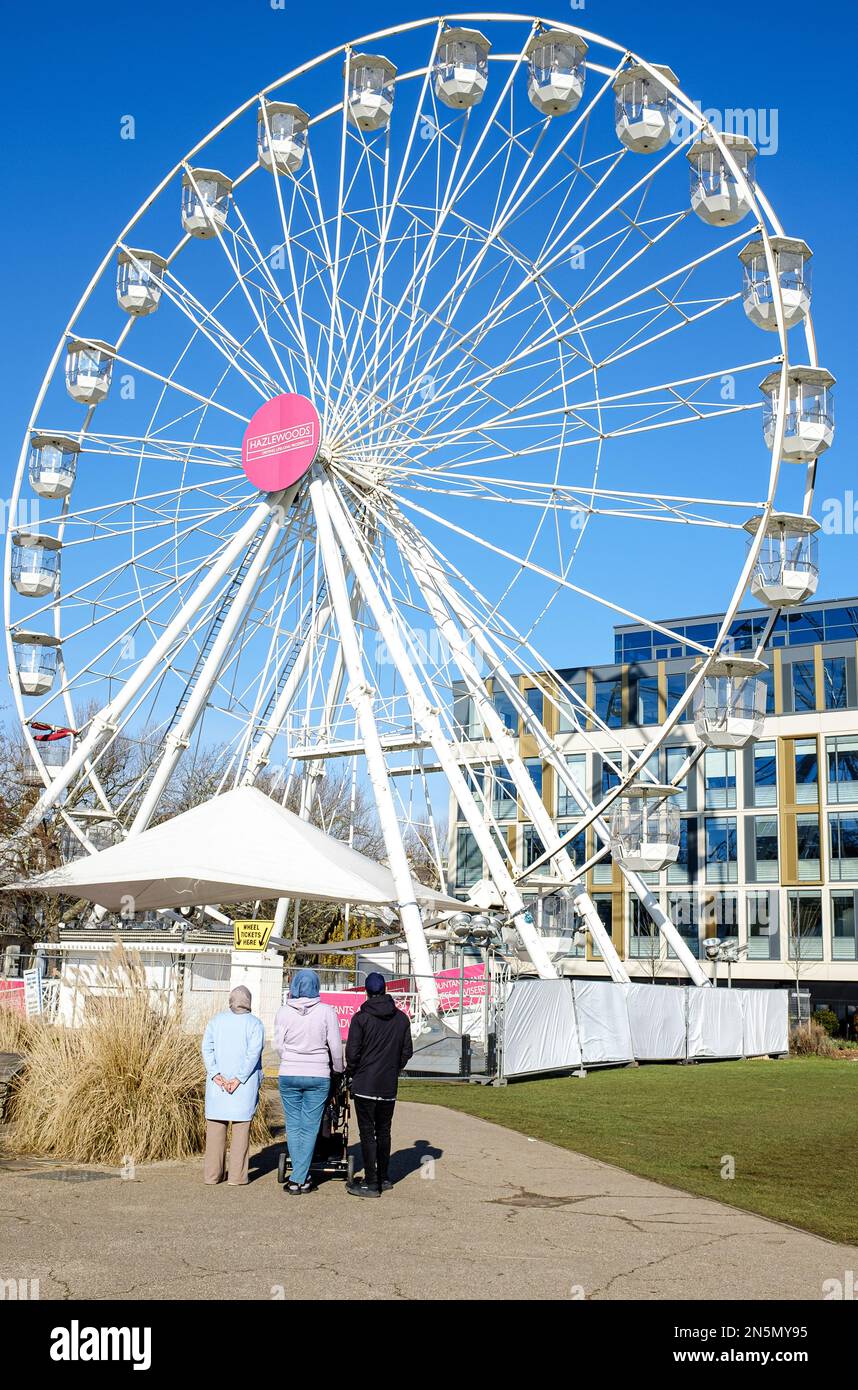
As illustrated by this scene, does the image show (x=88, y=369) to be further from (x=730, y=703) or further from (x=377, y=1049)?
(x=377, y=1049)

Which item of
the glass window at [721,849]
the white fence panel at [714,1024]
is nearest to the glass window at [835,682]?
the glass window at [721,849]

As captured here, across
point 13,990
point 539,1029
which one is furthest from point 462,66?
point 13,990

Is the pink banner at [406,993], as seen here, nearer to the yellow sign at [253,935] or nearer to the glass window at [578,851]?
the yellow sign at [253,935]

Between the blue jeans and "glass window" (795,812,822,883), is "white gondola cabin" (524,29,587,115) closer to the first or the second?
the blue jeans

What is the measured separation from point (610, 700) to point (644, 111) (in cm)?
4081

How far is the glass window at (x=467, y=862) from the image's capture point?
6575cm

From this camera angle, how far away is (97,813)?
1173 inches

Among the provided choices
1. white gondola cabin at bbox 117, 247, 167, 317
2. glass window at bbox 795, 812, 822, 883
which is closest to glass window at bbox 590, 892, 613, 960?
glass window at bbox 795, 812, 822, 883

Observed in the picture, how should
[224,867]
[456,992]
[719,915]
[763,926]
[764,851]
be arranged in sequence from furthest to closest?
1. [719,915]
2. [764,851]
3. [763,926]
4. [456,992]
5. [224,867]

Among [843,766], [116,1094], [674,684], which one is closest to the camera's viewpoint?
[116,1094]

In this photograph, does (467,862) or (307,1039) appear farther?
(467,862)

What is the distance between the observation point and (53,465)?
30.0 m
